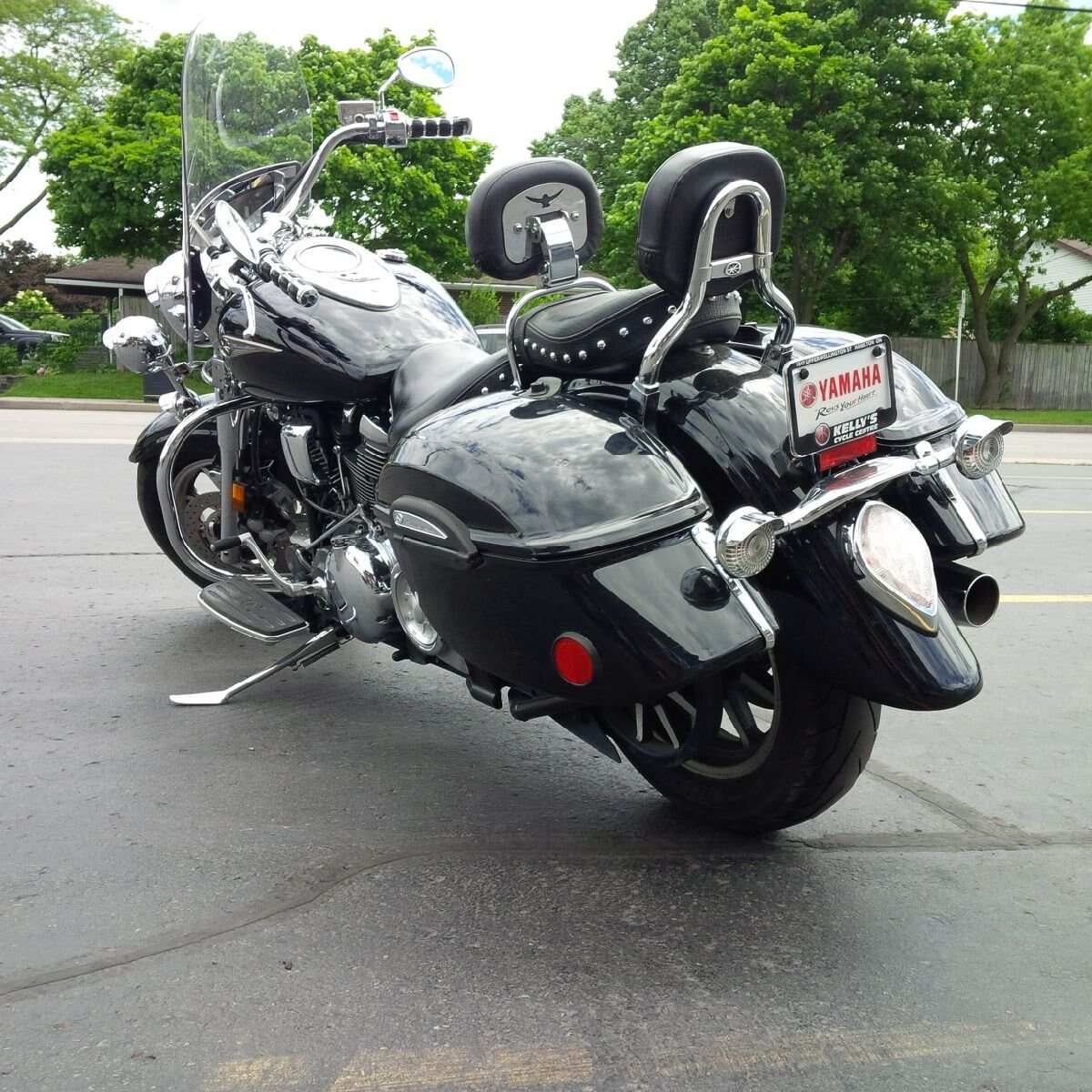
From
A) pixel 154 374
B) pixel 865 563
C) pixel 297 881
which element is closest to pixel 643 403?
pixel 865 563

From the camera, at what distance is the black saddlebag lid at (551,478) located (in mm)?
2406

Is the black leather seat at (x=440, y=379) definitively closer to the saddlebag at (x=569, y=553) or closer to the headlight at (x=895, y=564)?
the saddlebag at (x=569, y=553)

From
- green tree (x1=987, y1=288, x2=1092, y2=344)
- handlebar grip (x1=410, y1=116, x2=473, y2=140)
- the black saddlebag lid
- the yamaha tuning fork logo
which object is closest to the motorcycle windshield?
handlebar grip (x1=410, y1=116, x2=473, y2=140)

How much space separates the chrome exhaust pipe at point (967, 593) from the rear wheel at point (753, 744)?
0.29m

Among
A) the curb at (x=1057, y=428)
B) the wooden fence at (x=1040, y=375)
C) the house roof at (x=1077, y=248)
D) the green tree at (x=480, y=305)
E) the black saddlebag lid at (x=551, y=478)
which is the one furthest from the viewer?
the house roof at (x=1077, y=248)

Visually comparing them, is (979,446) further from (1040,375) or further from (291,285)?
(1040,375)

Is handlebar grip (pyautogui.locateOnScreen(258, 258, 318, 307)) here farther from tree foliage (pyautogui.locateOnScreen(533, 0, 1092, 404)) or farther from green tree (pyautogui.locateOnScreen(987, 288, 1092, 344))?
green tree (pyautogui.locateOnScreen(987, 288, 1092, 344))

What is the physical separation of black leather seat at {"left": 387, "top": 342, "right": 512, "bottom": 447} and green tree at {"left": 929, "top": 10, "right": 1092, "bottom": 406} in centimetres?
2447

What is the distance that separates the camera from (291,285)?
138 inches

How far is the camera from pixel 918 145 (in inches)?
1021

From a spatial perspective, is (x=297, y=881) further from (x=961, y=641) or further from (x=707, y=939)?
(x=961, y=641)

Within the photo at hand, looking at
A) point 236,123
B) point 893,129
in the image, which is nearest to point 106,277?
point 893,129

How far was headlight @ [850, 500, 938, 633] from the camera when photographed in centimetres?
236

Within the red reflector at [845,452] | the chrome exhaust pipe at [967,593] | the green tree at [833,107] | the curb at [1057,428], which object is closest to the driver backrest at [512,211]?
the red reflector at [845,452]
